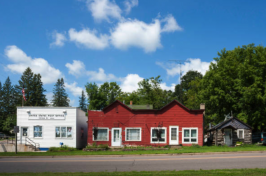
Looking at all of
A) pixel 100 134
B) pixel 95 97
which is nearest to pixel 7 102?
pixel 95 97

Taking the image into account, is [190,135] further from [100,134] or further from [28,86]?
[28,86]

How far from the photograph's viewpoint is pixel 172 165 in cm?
1711

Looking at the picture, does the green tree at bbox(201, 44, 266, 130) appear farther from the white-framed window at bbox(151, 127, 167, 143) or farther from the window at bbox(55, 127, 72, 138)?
the window at bbox(55, 127, 72, 138)

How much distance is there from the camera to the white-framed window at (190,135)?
33.6m

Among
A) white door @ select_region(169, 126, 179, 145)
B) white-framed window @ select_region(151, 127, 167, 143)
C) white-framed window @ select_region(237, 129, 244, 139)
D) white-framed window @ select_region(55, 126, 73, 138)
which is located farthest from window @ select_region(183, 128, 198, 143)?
white-framed window @ select_region(55, 126, 73, 138)

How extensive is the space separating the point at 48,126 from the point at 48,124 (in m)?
0.23

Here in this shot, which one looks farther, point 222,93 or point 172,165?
point 222,93

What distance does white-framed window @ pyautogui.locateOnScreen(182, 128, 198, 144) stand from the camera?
33.6 metres

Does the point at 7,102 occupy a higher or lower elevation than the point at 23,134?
higher

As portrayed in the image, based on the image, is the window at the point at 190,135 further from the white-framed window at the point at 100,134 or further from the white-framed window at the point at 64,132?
the white-framed window at the point at 64,132

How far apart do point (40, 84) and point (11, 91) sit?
12341 millimetres

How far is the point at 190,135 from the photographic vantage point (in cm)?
3369

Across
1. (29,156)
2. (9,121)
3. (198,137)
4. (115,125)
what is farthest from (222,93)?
(9,121)

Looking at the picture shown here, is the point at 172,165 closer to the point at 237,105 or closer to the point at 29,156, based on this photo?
the point at 29,156
